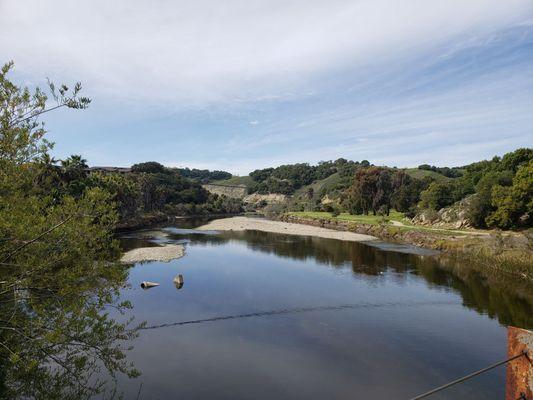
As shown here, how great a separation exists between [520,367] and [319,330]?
18496 mm

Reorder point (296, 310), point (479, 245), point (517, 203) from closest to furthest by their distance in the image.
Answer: point (296, 310), point (479, 245), point (517, 203)

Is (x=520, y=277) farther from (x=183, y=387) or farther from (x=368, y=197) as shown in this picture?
(x=368, y=197)

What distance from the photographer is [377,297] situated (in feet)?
109

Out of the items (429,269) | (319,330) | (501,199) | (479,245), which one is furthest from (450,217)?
(319,330)

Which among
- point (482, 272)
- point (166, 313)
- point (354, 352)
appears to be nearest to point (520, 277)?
point (482, 272)

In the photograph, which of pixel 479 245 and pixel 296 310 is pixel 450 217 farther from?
pixel 296 310

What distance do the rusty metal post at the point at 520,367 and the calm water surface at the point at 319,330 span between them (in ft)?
34.1

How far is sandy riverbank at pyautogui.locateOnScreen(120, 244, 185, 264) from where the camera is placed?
48.8 meters

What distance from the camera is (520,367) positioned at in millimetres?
7859

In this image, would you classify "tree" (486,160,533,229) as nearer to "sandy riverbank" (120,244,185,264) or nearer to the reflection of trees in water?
the reflection of trees in water

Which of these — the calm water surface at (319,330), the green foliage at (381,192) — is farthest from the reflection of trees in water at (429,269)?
the green foliage at (381,192)

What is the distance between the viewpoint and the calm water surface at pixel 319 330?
60.2 ft

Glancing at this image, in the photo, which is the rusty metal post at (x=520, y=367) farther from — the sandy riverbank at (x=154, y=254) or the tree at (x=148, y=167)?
the tree at (x=148, y=167)

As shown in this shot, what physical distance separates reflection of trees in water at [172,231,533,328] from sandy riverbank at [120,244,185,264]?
11.1 m
